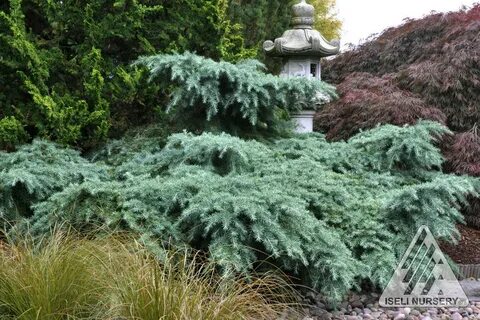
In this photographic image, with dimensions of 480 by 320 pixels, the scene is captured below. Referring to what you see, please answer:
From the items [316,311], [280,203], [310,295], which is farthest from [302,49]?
[316,311]

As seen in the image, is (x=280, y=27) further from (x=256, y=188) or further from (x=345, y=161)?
(x=256, y=188)

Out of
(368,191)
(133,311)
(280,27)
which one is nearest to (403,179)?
(368,191)

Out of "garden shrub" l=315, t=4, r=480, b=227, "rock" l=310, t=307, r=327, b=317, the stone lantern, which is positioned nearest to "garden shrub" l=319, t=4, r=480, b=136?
"garden shrub" l=315, t=4, r=480, b=227

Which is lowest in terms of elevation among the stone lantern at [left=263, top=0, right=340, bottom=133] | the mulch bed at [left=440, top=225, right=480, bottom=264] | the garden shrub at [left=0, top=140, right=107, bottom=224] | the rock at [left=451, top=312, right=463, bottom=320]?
the rock at [left=451, top=312, right=463, bottom=320]

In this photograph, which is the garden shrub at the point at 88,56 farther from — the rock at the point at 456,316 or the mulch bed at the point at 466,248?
the rock at the point at 456,316

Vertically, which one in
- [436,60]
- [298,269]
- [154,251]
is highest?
[436,60]

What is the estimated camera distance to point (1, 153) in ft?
13.0

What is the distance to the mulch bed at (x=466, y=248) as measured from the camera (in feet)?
14.4

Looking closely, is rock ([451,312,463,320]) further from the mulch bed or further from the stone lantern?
the stone lantern

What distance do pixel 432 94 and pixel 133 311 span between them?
405 centimetres

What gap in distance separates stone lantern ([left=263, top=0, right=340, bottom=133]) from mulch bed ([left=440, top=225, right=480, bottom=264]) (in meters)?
1.77

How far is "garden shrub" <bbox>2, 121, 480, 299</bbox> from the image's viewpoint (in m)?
3.00

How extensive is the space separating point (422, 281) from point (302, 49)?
2687 millimetres

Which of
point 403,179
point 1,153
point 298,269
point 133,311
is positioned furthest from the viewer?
point 403,179
